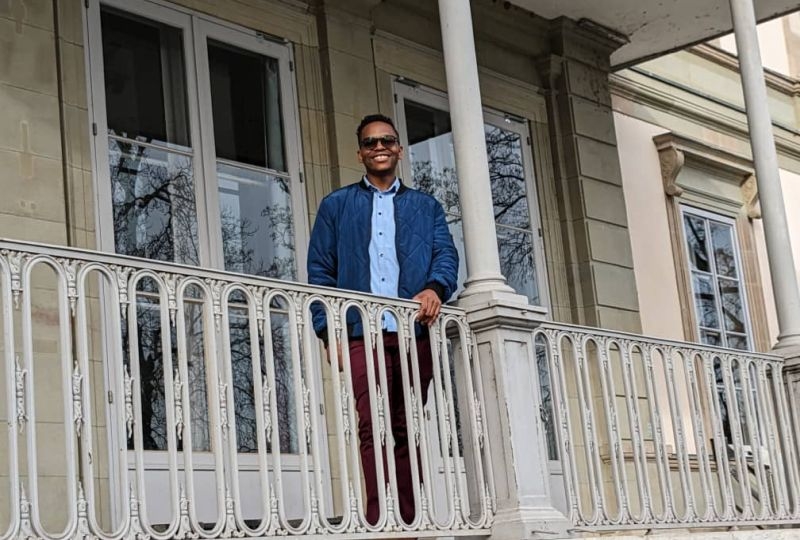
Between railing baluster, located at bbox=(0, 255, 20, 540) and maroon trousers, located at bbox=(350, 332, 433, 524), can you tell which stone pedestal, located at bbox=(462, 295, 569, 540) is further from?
railing baluster, located at bbox=(0, 255, 20, 540)

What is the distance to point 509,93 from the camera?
A: 30.4ft

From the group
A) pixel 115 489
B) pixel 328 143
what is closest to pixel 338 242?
pixel 115 489

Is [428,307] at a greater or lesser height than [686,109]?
lesser

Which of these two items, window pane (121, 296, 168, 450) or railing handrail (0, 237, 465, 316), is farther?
window pane (121, 296, 168, 450)

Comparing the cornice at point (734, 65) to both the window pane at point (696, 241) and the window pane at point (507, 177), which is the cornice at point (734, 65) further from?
the window pane at point (507, 177)

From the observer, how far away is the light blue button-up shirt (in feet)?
18.4

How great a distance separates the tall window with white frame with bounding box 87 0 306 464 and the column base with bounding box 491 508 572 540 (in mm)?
1704

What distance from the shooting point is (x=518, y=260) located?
917cm

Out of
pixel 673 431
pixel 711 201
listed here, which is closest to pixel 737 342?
pixel 711 201

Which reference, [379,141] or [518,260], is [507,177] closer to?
[518,260]

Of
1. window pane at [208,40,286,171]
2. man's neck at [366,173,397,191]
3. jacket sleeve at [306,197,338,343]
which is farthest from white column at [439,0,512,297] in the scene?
window pane at [208,40,286,171]

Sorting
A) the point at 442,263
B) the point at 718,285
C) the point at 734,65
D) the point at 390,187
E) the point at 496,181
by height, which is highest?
the point at 734,65

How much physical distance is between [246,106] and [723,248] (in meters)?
5.18

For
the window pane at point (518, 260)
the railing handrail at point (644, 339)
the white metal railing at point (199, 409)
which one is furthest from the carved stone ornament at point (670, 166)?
the white metal railing at point (199, 409)
